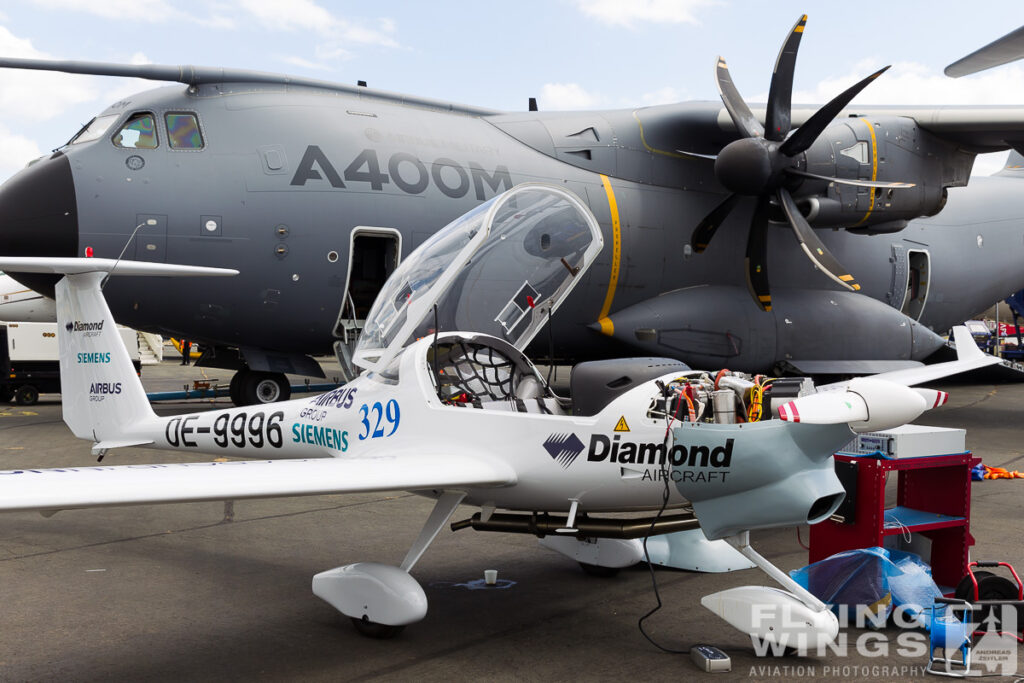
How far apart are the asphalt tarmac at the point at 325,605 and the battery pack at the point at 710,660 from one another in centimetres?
6

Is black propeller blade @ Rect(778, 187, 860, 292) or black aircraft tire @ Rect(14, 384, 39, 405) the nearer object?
black propeller blade @ Rect(778, 187, 860, 292)

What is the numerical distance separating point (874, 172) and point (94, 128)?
10.9 m

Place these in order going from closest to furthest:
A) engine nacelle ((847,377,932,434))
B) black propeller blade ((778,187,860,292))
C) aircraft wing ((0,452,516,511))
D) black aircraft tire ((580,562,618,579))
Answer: aircraft wing ((0,452,516,511)) < engine nacelle ((847,377,932,434)) < black aircraft tire ((580,562,618,579)) < black propeller blade ((778,187,860,292))

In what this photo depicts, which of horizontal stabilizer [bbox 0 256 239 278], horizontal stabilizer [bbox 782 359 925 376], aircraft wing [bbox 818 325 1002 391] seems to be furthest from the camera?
horizontal stabilizer [bbox 782 359 925 376]

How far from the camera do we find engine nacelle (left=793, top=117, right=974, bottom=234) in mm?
12555

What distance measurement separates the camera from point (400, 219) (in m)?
11.6

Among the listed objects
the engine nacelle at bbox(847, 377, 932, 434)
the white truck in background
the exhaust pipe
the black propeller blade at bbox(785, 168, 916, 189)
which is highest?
the black propeller blade at bbox(785, 168, 916, 189)

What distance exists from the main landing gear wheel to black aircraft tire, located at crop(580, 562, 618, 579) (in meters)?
7.48

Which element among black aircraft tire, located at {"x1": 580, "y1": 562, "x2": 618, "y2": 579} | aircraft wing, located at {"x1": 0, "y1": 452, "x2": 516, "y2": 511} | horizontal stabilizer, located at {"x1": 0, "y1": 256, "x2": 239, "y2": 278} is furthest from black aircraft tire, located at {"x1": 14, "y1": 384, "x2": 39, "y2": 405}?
black aircraft tire, located at {"x1": 580, "y1": 562, "x2": 618, "y2": 579}

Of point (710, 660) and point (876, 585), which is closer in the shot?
point (710, 660)

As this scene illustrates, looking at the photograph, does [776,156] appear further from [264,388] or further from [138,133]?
[138,133]

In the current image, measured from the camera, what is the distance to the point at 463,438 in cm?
507

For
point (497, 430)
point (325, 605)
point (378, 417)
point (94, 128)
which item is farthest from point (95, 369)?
point (94, 128)

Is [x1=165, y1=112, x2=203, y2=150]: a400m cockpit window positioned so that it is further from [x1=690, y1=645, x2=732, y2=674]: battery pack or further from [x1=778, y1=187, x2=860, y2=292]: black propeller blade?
[x1=690, y1=645, x2=732, y2=674]: battery pack
